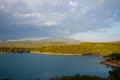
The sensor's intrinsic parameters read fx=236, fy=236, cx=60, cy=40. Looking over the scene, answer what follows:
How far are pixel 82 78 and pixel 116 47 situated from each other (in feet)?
501

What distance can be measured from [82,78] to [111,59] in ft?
298

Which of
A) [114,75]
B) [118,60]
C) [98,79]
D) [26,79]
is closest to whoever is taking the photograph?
[98,79]

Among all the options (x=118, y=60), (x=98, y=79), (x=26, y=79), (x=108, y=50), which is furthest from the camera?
(x=108, y=50)

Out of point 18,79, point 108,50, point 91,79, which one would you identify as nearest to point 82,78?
point 91,79

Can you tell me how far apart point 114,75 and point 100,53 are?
462 ft

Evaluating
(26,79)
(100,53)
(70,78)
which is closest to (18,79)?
(26,79)

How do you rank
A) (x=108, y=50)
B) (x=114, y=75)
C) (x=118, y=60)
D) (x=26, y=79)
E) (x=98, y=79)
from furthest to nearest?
(x=108, y=50) → (x=118, y=60) → (x=26, y=79) → (x=114, y=75) → (x=98, y=79)

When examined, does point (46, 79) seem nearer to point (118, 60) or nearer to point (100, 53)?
point (118, 60)

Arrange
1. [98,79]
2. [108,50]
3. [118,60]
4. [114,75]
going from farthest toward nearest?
[108,50]
[118,60]
[114,75]
[98,79]

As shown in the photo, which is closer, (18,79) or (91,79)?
(91,79)

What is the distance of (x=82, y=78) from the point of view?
174ft

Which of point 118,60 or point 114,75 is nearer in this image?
point 114,75

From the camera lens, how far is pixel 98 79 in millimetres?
52500

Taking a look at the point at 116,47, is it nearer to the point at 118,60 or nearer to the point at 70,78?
the point at 118,60
